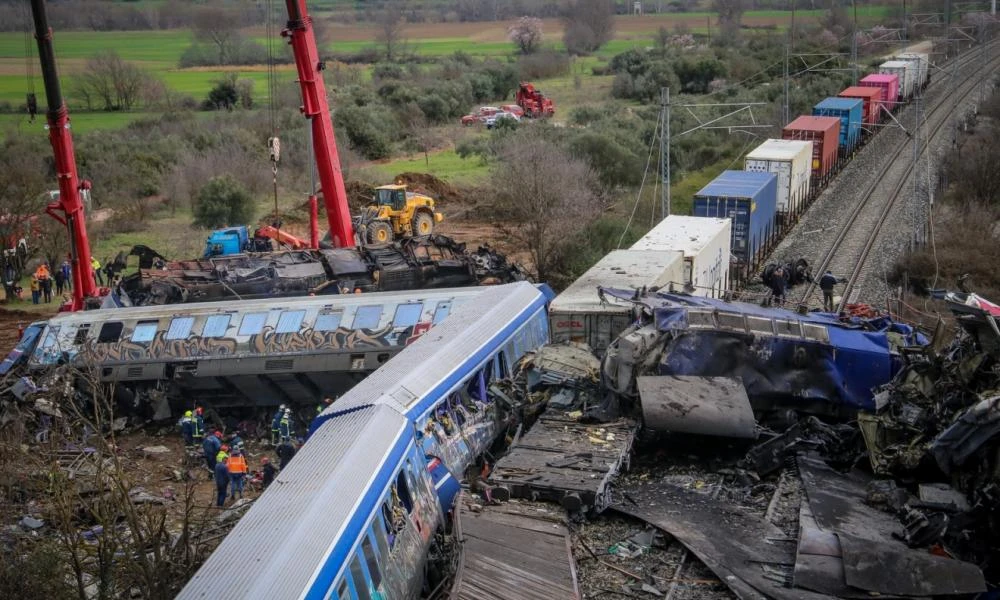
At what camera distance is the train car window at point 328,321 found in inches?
790

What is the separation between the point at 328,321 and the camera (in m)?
20.2

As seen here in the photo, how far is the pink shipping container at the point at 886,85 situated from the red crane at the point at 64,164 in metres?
38.6

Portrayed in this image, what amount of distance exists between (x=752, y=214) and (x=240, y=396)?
1571 centimetres

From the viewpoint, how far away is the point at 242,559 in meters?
9.00

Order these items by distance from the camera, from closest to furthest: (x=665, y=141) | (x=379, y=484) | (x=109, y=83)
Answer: (x=379, y=484) < (x=665, y=141) < (x=109, y=83)

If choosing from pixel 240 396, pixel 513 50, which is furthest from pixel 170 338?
pixel 513 50

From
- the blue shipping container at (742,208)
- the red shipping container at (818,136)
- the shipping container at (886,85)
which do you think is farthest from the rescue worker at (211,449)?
the shipping container at (886,85)

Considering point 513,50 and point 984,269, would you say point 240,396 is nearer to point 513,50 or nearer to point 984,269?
point 984,269

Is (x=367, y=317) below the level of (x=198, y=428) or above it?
above

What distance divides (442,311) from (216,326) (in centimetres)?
479

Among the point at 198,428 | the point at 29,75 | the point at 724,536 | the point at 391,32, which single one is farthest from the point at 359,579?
the point at 391,32

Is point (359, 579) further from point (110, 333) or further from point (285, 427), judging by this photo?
point (110, 333)

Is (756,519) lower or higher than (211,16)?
lower

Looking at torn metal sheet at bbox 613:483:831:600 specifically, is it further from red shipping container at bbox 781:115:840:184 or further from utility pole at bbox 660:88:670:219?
red shipping container at bbox 781:115:840:184
